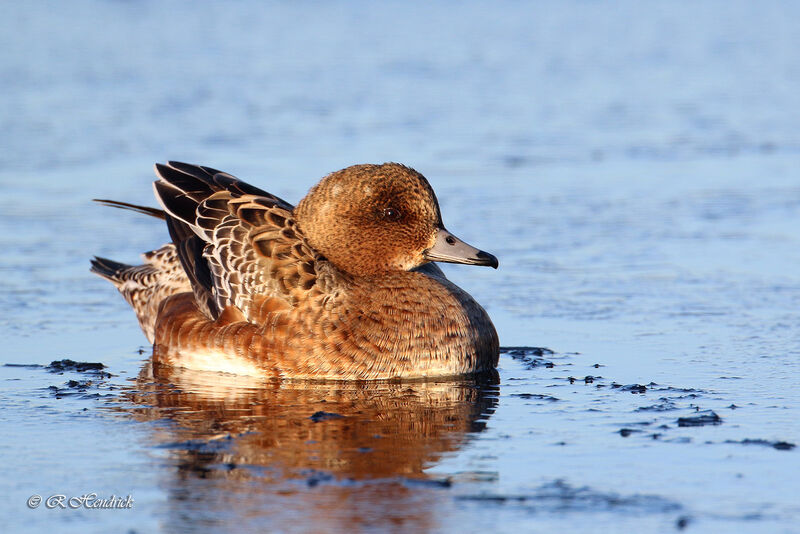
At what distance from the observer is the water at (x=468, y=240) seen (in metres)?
5.38

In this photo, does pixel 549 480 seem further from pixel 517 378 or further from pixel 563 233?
pixel 563 233

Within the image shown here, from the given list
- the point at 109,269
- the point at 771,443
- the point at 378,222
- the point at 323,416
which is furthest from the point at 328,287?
the point at 771,443

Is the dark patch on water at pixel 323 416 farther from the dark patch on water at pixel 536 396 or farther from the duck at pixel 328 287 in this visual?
the dark patch on water at pixel 536 396

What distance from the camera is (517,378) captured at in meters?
7.53

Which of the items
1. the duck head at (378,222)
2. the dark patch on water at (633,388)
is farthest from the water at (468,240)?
the duck head at (378,222)

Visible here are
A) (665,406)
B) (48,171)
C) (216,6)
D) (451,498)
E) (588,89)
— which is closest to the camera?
(451,498)

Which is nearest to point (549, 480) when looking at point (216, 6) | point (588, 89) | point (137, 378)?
point (137, 378)

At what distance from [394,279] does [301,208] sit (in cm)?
76

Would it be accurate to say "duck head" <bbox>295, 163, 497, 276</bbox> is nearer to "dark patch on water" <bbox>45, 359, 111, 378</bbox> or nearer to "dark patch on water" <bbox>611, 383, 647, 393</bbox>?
"dark patch on water" <bbox>611, 383, 647, 393</bbox>

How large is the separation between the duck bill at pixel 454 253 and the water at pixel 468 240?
72 cm

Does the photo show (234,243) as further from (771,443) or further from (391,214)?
(771,443)

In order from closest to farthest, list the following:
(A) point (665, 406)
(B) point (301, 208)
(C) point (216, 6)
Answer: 1. (A) point (665, 406)
2. (B) point (301, 208)
3. (C) point (216, 6)

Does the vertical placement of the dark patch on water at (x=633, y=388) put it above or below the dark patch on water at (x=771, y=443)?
above

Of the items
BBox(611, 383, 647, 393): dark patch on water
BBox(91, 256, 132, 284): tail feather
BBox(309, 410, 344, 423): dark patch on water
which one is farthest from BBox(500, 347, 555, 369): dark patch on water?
BBox(91, 256, 132, 284): tail feather
